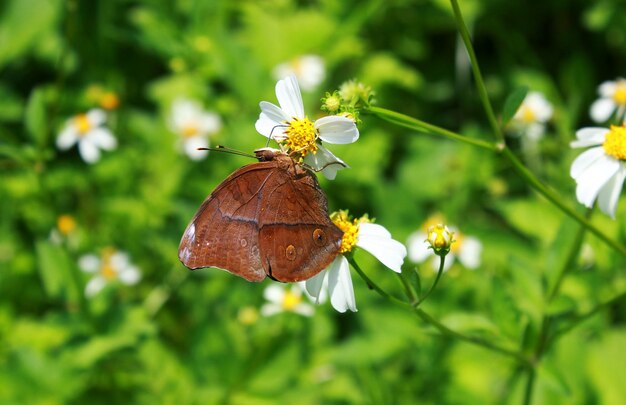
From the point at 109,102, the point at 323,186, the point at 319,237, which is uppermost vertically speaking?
the point at 109,102

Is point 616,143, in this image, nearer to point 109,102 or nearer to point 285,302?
point 285,302

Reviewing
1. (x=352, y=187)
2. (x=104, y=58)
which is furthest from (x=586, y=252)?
(x=104, y=58)

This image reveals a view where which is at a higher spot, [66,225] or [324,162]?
[66,225]

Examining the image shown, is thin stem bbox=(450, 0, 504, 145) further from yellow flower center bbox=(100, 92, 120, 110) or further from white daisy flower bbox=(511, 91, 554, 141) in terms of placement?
yellow flower center bbox=(100, 92, 120, 110)

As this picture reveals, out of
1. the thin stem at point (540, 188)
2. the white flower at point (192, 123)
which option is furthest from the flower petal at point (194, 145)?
the thin stem at point (540, 188)

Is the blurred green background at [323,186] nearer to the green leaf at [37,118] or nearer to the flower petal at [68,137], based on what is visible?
the green leaf at [37,118]

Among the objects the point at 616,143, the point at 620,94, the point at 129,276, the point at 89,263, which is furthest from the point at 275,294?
the point at 620,94

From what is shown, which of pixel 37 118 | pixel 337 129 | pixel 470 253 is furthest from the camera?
pixel 470 253

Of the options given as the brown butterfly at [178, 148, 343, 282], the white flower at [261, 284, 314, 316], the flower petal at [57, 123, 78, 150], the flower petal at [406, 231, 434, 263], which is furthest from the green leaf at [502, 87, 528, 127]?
the flower petal at [57, 123, 78, 150]
